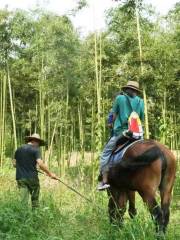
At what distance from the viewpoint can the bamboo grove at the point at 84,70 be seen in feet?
37.1

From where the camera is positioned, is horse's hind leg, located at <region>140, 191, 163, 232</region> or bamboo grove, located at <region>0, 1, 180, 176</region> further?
bamboo grove, located at <region>0, 1, 180, 176</region>

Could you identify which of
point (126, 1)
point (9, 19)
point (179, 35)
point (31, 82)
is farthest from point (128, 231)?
point (31, 82)

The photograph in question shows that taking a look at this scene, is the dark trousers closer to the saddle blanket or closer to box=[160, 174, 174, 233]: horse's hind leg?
the saddle blanket

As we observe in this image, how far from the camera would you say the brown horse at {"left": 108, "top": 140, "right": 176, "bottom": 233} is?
5.60 m

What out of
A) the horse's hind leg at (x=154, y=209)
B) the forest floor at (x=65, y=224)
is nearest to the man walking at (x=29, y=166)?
the forest floor at (x=65, y=224)

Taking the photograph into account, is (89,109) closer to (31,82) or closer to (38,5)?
(31,82)

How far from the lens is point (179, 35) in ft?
40.4

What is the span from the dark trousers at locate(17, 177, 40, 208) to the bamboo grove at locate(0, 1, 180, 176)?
10.7 feet

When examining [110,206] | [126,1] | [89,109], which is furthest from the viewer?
[89,109]

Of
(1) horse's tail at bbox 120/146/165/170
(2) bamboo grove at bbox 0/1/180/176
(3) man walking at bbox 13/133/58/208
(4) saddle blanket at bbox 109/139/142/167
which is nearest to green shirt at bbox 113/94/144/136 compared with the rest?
(4) saddle blanket at bbox 109/139/142/167

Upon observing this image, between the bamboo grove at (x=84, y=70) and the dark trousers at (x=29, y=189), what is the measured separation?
3.26 meters

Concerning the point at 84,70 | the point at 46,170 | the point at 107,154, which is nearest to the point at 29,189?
the point at 46,170

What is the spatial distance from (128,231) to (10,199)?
2325 millimetres

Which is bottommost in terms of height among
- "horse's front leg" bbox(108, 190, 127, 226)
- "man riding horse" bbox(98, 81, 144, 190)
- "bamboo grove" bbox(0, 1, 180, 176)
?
"horse's front leg" bbox(108, 190, 127, 226)
